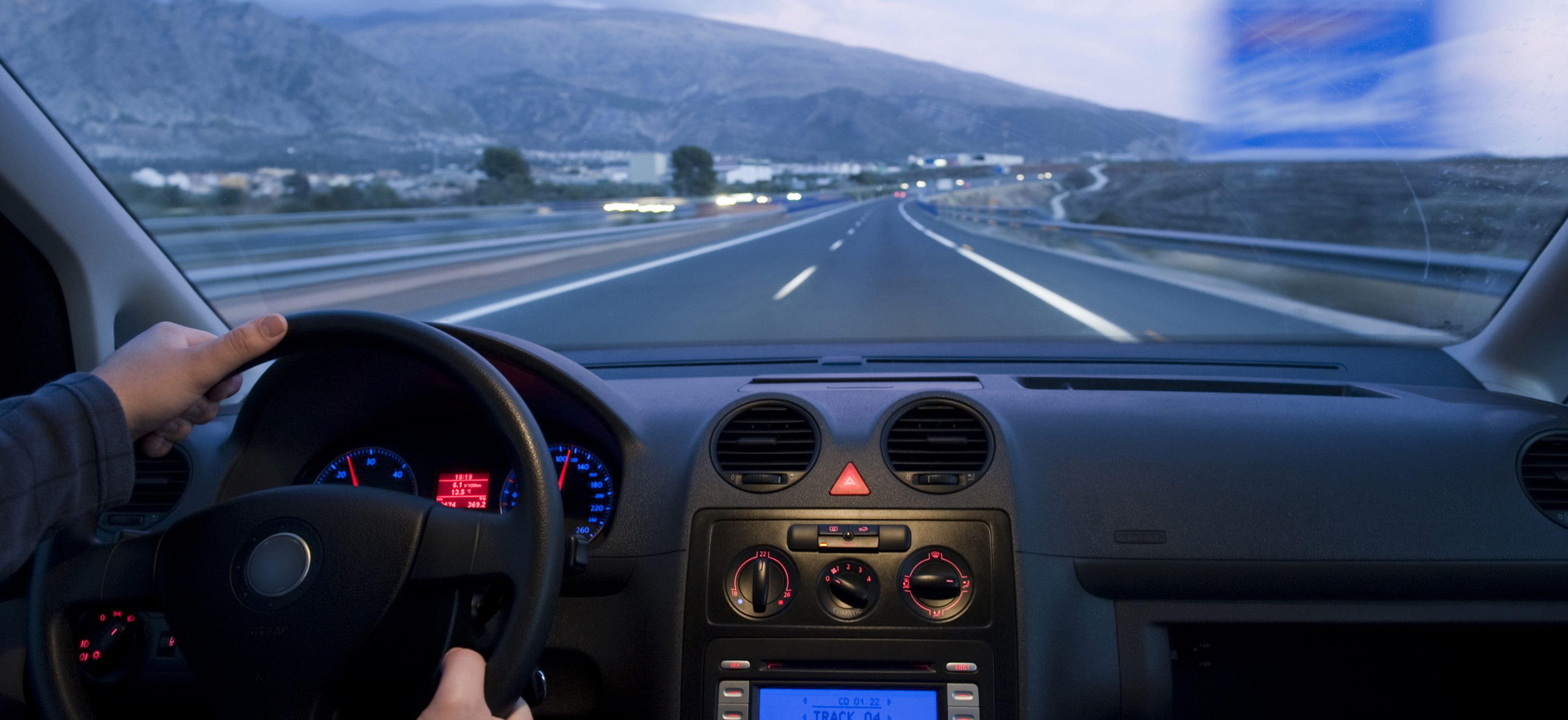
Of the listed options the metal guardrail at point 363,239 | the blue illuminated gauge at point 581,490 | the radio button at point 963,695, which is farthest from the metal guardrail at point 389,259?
the radio button at point 963,695

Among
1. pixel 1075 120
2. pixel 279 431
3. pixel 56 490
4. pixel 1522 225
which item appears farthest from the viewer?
pixel 1075 120

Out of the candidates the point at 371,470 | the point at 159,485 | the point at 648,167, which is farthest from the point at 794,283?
the point at 159,485

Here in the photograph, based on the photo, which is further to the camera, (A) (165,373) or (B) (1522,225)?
(B) (1522,225)

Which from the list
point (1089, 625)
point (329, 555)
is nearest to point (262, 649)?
point (329, 555)

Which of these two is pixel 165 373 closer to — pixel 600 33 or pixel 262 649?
pixel 262 649

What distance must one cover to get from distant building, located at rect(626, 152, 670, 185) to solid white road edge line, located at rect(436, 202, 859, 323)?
3.29 feet

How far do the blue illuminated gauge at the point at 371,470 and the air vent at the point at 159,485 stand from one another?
42 cm

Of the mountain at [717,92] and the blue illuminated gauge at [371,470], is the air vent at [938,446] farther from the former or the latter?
the mountain at [717,92]

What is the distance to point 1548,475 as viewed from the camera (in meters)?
3.08

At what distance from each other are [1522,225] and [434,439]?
3.59 m

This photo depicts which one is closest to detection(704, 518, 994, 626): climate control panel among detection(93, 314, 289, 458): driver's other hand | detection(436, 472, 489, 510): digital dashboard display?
detection(436, 472, 489, 510): digital dashboard display

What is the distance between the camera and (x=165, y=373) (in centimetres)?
198

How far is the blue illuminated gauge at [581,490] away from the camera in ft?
9.82

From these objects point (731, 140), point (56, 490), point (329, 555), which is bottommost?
point (329, 555)
